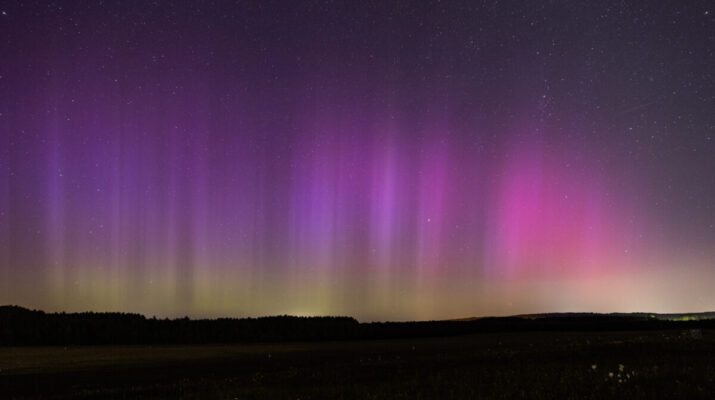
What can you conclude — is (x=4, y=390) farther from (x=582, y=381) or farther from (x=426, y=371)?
(x=582, y=381)

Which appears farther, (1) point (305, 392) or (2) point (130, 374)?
(2) point (130, 374)

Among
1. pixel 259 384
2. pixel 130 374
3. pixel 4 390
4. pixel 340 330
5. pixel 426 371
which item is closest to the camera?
pixel 259 384

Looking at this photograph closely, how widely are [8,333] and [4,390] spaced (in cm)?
6285

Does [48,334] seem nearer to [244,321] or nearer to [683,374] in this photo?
[244,321]

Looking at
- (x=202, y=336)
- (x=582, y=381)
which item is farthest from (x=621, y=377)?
(x=202, y=336)

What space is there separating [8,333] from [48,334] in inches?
184

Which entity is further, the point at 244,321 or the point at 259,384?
the point at 244,321

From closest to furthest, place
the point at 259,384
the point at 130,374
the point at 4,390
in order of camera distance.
Answer: the point at 259,384, the point at 4,390, the point at 130,374

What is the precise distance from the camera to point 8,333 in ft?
263

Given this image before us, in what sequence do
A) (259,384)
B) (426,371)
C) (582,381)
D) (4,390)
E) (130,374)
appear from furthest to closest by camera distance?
(130,374), (4,390), (426,371), (259,384), (582,381)

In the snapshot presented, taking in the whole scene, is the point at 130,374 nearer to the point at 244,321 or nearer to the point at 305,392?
the point at 305,392

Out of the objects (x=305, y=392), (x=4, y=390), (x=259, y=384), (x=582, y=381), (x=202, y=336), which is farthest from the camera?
(x=202, y=336)

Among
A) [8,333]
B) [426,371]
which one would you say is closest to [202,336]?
[8,333]

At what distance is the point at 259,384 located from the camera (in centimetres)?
2066
